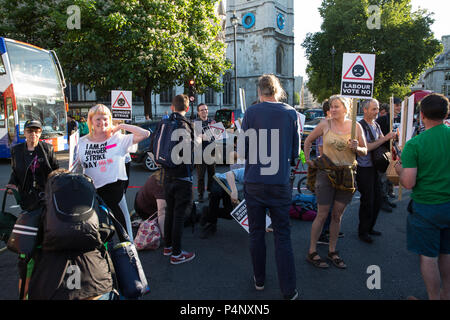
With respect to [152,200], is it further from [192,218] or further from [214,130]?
[214,130]

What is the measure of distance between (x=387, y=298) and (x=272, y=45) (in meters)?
56.5

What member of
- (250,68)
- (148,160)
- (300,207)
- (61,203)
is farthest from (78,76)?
(250,68)

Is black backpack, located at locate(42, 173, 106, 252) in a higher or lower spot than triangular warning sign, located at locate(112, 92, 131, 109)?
lower

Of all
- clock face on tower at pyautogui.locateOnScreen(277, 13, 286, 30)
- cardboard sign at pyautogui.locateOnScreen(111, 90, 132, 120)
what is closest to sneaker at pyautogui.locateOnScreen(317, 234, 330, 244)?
cardboard sign at pyautogui.locateOnScreen(111, 90, 132, 120)

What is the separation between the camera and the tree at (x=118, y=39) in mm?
16062

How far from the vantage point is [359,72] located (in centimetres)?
421

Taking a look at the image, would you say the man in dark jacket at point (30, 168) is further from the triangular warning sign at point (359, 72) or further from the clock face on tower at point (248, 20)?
the clock face on tower at point (248, 20)

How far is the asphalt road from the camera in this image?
3.10 metres

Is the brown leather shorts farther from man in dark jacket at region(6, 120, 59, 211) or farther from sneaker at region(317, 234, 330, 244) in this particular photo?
man in dark jacket at region(6, 120, 59, 211)

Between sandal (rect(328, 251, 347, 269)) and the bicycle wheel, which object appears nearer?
sandal (rect(328, 251, 347, 269))

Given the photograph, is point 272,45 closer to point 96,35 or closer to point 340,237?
point 96,35

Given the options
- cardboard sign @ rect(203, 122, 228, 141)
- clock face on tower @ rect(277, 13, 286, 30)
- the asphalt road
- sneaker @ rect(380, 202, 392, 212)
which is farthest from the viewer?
clock face on tower @ rect(277, 13, 286, 30)

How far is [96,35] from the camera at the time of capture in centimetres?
1586

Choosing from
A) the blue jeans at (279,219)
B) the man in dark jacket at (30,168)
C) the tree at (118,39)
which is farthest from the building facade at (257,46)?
the blue jeans at (279,219)
